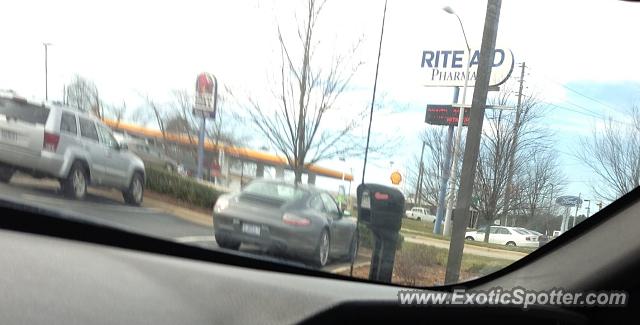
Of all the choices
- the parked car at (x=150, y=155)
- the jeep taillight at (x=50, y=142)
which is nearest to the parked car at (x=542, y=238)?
the parked car at (x=150, y=155)

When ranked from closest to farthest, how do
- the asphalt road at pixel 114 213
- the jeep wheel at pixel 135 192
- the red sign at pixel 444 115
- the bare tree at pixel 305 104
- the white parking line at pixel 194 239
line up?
the asphalt road at pixel 114 213, the white parking line at pixel 194 239, the jeep wheel at pixel 135 192, the bare tree at pixel 305 104, the red sign at pixel 444 115

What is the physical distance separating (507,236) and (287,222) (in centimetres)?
128

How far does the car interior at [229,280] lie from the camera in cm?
204

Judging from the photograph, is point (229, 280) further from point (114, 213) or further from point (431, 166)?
point (431, 166)

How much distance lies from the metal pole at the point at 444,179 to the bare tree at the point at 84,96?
2.04m

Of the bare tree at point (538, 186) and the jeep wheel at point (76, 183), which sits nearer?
the jeep wheel at point (76, 183)

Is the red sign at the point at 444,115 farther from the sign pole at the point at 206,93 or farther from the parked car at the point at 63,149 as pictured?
the parked car at the point at 63,149

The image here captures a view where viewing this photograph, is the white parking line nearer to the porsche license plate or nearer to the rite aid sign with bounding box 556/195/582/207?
the porsche license plate

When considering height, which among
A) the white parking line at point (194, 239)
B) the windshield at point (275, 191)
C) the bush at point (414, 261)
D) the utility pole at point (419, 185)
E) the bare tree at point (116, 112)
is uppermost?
the bare tree at point (116, 112)

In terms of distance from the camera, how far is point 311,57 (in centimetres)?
309

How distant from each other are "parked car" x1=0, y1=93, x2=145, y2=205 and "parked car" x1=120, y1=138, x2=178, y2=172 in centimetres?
5

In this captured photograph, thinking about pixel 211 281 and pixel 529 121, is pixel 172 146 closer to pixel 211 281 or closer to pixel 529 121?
pixel 211 281

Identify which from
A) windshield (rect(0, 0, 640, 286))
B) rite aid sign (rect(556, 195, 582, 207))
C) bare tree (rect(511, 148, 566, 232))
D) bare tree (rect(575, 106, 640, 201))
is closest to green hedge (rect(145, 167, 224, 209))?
windshield (rect(0, 0, 640, 286))

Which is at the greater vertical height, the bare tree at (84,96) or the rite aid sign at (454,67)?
the rite aid sign at (454,67)
